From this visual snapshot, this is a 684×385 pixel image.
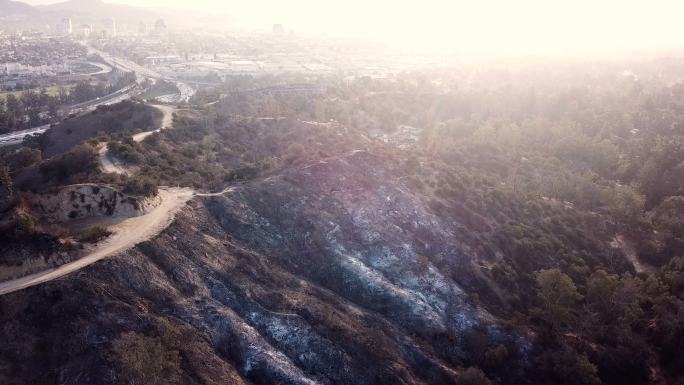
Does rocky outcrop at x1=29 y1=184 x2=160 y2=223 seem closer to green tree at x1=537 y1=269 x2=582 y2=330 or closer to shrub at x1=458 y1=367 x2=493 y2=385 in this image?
shrub at x1=458 y1=367 x2=493 y2=385

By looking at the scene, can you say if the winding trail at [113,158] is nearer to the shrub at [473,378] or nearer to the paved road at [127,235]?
the paved road at [127,235]

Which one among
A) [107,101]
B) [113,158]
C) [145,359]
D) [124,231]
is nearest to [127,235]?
[124,231]

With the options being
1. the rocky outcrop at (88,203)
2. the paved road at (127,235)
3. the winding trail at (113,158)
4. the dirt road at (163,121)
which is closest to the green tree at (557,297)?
the paved road at (127,235)

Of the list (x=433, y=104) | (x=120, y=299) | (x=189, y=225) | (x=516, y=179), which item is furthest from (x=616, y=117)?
(x=120, y=299)

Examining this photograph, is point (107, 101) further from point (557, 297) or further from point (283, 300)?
point (557, 297)

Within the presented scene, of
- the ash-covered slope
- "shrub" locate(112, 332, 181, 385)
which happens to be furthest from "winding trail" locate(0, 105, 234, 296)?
"shrub" locate(112, 332, 181, 385)

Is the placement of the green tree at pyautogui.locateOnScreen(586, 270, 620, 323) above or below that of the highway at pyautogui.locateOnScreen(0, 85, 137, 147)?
above
